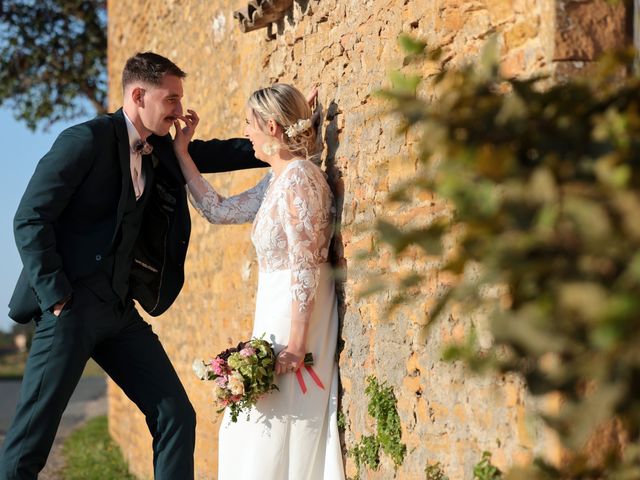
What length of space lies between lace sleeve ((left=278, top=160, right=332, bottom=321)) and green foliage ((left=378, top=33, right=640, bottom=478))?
6.28 ft

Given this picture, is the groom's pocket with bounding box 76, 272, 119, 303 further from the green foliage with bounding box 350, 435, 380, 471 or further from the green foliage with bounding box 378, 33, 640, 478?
the green foliage with bounding box 378, 33, 640, 478

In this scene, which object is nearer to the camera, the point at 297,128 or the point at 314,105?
the point at 297,128

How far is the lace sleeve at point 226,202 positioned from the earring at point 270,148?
33cm

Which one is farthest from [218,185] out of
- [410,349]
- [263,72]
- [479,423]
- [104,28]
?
[104,28]

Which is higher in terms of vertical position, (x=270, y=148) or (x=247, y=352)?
(x=270, y=148)

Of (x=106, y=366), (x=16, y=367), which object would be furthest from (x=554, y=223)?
(x=16, y=367)

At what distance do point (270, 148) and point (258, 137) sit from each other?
0.27 ft

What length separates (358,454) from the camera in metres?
4.04

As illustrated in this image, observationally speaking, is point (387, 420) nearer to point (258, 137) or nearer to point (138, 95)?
point (258, 137)

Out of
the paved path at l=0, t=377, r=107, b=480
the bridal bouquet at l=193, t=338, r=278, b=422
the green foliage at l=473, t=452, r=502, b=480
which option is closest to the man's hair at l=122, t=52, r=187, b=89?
the bridal bouquet at l=193, t=338, r=278, b=422

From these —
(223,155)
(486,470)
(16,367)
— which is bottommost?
(486,470)

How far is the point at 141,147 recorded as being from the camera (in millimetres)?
4320

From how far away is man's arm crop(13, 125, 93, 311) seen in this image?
3.85 m

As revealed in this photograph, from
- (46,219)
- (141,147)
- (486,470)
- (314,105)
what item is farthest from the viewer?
(314,105)
